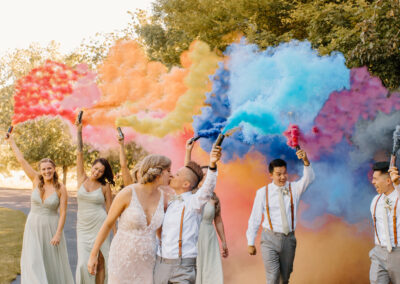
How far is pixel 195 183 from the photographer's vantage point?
4980 mm

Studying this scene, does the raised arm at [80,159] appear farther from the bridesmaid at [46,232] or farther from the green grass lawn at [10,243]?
the green grass lawn at [10,243]

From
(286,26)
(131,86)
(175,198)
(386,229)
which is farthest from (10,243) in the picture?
(386,229)

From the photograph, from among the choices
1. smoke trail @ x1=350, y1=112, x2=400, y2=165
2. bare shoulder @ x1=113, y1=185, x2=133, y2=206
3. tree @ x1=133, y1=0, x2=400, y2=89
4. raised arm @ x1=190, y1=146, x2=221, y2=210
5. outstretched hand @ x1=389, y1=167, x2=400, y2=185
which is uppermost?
tree @ x1=133, y1=0, x2=400, y2=89

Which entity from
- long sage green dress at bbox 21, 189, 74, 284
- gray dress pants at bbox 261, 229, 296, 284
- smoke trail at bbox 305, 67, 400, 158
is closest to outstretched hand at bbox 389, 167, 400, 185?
gray dress pants at bbox 261, 229, 296, 284

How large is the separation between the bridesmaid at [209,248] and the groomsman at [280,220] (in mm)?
478

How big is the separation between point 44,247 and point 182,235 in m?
3.45

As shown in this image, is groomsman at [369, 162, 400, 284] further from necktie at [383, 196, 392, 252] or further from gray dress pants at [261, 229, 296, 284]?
gray dress pants at [261, 229, 296, 284]

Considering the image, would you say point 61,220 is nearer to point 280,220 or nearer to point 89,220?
point 89,220

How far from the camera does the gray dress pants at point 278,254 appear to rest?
630cm

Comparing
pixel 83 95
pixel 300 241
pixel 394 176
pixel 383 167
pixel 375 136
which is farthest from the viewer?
pixel 83 95

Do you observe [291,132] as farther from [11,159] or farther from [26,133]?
[11,159]

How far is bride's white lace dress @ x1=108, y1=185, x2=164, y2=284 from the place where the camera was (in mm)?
4355

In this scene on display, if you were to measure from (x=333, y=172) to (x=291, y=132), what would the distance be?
228 centimetres

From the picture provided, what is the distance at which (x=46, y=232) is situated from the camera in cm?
A: 726
